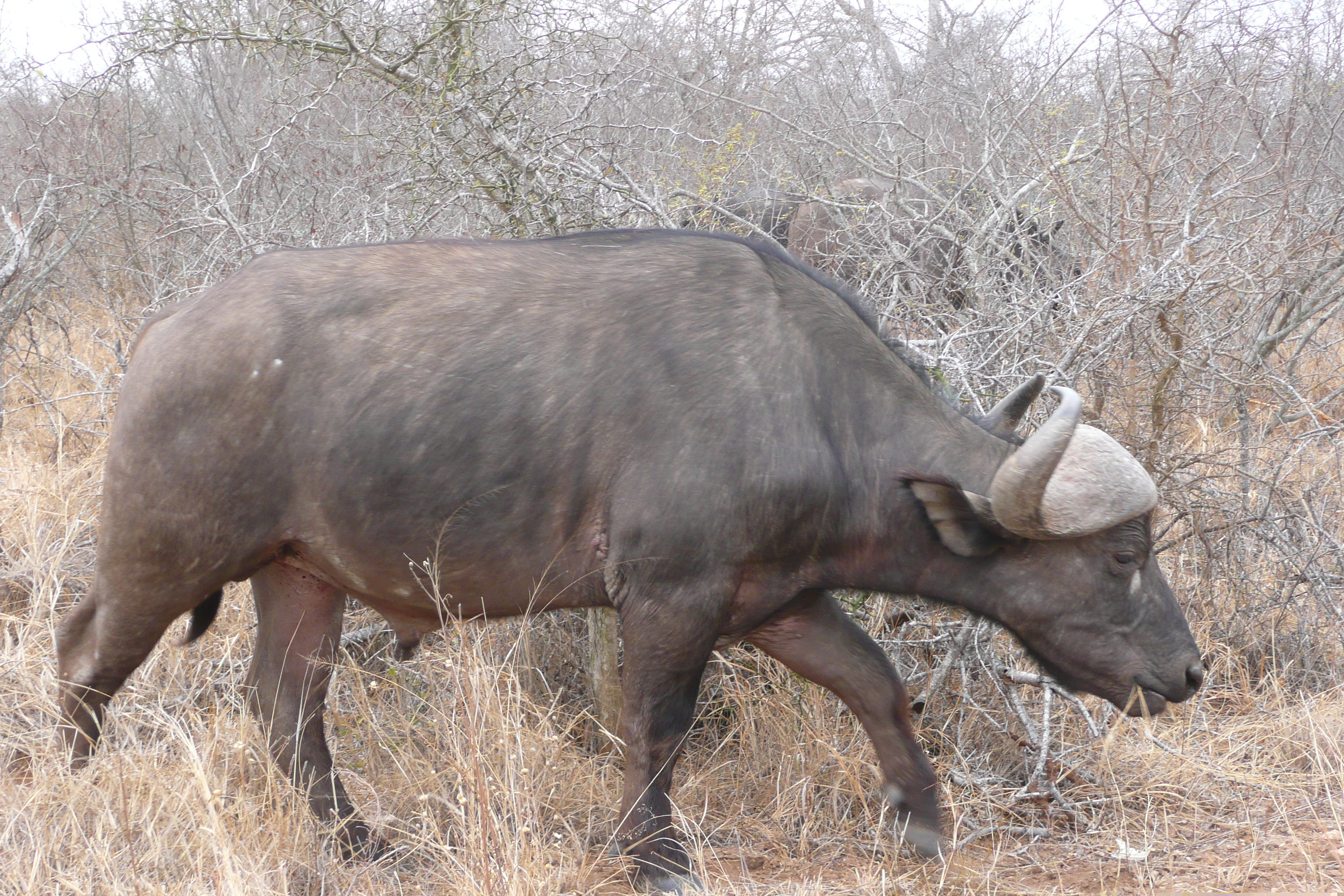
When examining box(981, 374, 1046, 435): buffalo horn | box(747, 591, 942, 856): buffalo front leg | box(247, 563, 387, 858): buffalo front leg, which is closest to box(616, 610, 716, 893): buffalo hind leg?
box(747, 591, 942, 856): buffalo front leg

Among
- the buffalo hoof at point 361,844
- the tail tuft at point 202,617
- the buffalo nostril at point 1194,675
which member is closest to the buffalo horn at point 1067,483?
the buffalo nostril at point 1194,675

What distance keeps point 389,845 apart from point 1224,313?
4593 millimetres

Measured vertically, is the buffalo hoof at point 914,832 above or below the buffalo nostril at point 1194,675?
below

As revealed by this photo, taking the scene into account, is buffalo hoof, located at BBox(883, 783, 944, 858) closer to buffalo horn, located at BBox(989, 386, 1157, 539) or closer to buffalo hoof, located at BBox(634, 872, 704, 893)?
buffalo hoof, located at BBox(634, 872, 704, 893)

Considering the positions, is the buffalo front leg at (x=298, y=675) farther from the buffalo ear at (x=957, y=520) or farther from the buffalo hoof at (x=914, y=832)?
the buffalo ear at (x=957, y=520)

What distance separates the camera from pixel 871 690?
12.5 feet

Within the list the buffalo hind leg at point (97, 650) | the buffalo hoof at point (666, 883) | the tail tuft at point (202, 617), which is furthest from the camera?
the tail tuft at point (202, 617)

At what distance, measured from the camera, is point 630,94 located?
838 cm

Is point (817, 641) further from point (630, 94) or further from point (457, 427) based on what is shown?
point (630, 94)

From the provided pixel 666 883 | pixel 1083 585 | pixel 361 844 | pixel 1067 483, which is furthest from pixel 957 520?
pixel 361 844

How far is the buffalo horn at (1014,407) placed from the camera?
380 centimetres

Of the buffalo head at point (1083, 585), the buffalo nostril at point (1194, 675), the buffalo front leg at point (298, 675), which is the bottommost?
the buffalo front leg at point (298, 675)

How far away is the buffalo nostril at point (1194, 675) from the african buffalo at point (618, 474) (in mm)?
23

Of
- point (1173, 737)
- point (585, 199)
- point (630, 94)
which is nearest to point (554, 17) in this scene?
point (585, 199)
